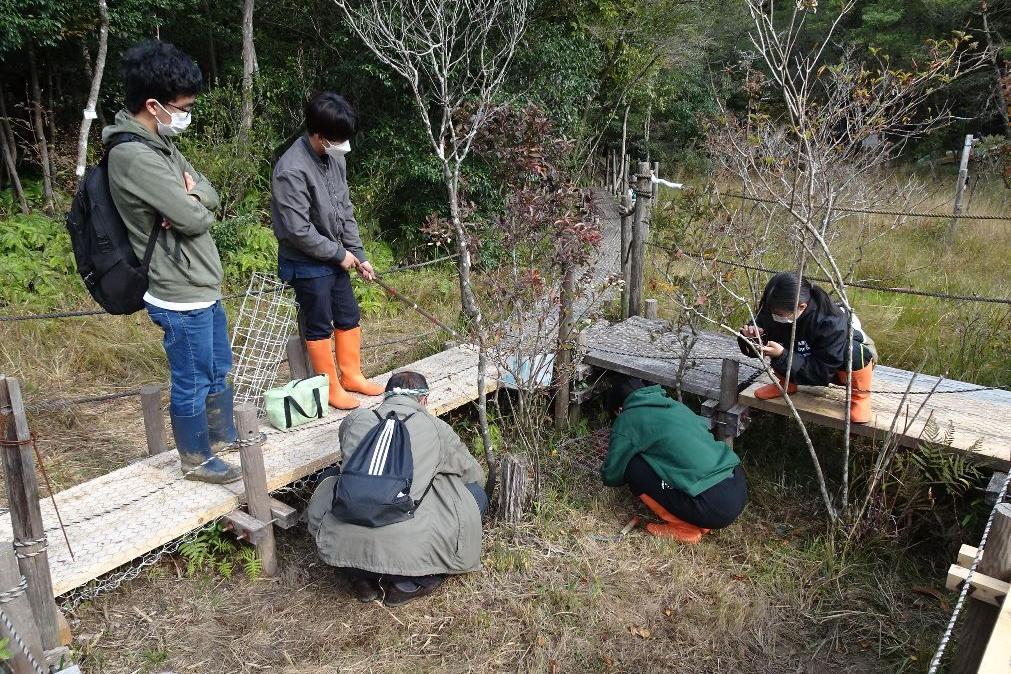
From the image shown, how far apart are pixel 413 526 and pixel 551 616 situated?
0.74m

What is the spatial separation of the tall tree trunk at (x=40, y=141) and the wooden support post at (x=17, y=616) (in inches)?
238

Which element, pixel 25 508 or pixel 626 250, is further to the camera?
pixel 626 250

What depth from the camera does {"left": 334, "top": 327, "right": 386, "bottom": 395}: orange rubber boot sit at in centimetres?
392

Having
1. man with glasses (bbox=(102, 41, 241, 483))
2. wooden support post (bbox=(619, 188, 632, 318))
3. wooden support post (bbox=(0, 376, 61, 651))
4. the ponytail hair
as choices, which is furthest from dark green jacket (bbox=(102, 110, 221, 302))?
wooden support post (bbox=(619, 188, 632, 318))

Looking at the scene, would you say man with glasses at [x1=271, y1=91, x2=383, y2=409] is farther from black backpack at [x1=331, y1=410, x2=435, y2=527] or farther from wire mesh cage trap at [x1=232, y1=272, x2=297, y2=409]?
black backpack at [x1=331, y1=410, x2=435, y2=527]

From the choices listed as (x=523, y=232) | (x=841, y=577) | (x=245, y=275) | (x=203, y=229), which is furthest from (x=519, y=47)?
(x=841, y=577)

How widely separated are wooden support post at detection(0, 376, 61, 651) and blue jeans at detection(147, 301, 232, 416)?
752 millimetres

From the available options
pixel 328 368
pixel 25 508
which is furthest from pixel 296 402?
pixel 25 508

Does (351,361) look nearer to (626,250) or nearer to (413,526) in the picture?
(413,526)

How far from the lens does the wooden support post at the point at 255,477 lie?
114 inches

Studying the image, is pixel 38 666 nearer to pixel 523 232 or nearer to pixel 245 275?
pixel 523 232

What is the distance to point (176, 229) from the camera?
2.80m

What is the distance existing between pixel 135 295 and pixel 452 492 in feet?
5.07

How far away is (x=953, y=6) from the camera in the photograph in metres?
13.5
